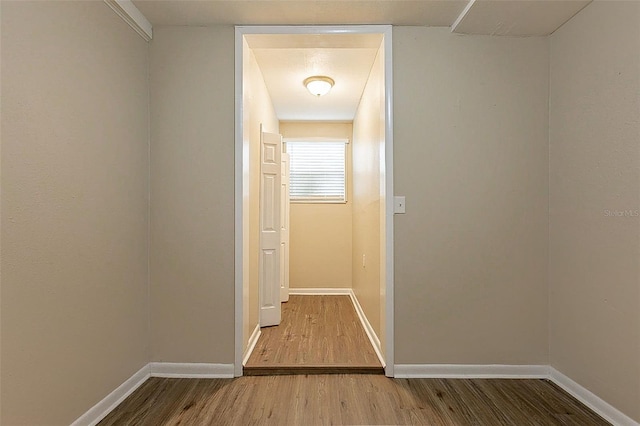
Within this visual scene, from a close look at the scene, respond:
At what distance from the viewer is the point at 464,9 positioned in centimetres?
243

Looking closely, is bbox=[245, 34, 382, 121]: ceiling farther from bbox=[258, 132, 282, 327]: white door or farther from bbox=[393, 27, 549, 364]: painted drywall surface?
bbox=[258, 132, 282, 327]: white door

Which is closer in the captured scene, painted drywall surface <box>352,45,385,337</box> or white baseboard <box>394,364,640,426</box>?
white baseboard <box>394,364,640,426</box>

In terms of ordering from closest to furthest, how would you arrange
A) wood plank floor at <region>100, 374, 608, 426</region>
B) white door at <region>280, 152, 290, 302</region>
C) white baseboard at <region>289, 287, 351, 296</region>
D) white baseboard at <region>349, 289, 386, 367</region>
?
wood plank floor at <region>100, 374, 608, 426</region> → white baseboard at <region>349, 289, 386, 367</region> → white door at <region>280, 152, 290, 302</region> → white baseboard at <region>289, 287, 351, 296</region>

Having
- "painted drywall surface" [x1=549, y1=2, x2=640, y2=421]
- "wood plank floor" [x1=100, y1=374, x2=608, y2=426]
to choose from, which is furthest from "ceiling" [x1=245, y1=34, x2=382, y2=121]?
"wood plank floor" [x1=100, y1=374, x2=608, y2=426]

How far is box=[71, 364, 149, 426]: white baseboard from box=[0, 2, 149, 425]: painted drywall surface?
4 centimetres

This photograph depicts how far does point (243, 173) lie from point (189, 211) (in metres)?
0.45

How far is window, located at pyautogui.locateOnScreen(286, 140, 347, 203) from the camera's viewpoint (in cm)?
548

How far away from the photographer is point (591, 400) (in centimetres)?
222

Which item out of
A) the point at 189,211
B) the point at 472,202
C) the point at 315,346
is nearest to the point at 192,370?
the point at 315,346

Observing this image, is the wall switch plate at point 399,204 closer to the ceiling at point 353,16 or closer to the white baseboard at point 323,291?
the ceiling at point 353,16

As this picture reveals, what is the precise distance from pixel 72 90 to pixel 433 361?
2664 millimetres

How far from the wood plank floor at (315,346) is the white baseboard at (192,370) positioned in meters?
0.15

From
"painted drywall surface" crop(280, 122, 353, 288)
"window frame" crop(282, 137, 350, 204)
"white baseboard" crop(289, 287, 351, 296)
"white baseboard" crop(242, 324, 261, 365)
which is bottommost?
"white baseboard" crop(289, 287, 351, 296)

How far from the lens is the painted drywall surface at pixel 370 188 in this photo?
3.05m
